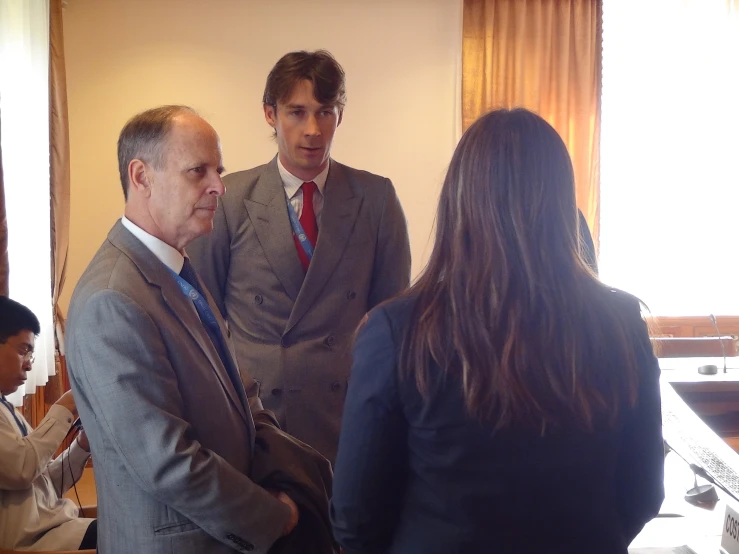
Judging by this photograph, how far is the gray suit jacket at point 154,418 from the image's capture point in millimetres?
1399

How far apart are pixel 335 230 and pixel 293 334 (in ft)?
1.02

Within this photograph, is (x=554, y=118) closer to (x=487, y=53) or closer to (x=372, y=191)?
(x=487, y=53)

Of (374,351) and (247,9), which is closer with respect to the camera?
(374,351)

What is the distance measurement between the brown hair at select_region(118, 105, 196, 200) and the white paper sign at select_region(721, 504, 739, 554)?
1.37m

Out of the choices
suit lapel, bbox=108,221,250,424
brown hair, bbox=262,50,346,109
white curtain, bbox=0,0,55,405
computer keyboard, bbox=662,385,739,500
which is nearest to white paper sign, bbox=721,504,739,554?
computer keyboard, bbox=662,385,739,500

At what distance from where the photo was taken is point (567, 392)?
1125mm

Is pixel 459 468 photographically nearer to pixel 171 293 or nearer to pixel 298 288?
pixel 171 293

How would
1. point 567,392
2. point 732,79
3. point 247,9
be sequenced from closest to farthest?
point 567,392 < point 247,9 < point 732,79

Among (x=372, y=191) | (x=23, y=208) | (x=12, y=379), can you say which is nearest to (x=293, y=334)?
(x=372, y=191)

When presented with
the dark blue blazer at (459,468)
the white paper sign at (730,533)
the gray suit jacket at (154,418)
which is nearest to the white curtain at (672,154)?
the white paper sign at (730,533)

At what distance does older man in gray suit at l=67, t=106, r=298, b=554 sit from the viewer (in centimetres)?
140

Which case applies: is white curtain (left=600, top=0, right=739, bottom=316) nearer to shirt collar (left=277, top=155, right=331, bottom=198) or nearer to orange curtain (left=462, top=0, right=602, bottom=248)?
orange curtain (left=462, top=0, right=602, bottom=248)

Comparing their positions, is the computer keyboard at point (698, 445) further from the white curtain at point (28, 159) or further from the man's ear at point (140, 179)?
the white curtain at point (28, 159)

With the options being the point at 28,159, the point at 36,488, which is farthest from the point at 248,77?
the point at 36,488
